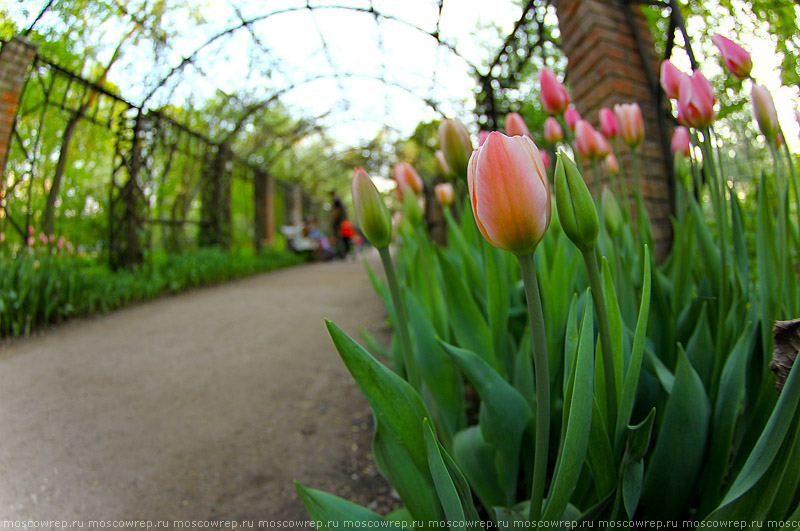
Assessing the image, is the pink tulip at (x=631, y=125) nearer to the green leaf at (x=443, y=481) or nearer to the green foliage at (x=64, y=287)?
the green leaf at (x=443, y=481)

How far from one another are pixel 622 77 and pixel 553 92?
1.73 m

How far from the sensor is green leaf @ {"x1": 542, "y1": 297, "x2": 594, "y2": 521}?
1.50 ft

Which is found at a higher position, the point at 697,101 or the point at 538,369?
the point at 697,101

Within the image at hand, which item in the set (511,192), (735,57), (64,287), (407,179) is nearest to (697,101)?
(735,57)

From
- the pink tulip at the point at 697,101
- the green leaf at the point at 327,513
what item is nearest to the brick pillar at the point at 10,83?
the green leaf at the point at 327,513

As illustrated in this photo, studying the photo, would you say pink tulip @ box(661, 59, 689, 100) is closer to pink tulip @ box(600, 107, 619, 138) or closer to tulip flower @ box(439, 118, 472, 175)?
pink tulip @ box(600, 107, 619, 138)

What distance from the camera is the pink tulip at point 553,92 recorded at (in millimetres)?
1026

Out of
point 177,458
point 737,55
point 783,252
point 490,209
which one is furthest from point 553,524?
point 177,458

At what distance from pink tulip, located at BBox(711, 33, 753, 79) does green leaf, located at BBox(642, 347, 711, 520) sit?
65cm

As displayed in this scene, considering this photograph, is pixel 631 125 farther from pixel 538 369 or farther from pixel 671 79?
pixel 538 369

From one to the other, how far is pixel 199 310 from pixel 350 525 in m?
3.77

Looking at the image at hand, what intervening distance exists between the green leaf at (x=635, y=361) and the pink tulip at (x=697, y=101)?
16.0 inches

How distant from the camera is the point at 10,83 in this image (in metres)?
3.11

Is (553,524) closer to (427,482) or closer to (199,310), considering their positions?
(427,482)
